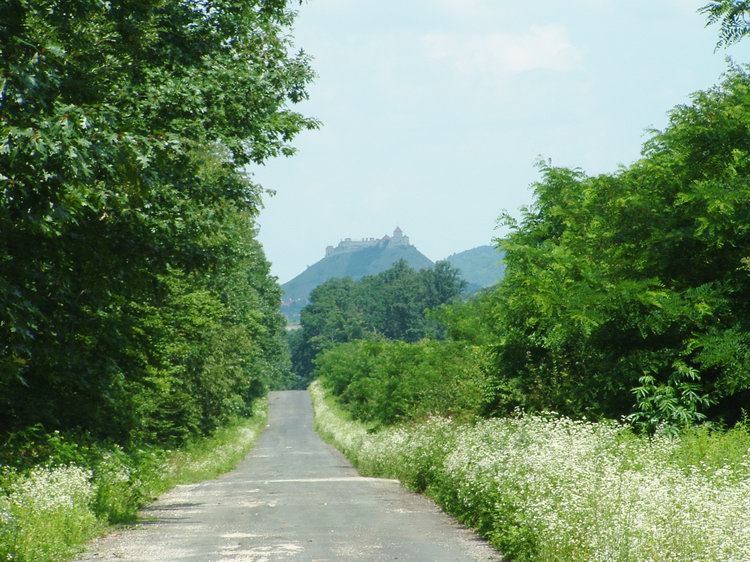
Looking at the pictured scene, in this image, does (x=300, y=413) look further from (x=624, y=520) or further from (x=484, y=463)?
(x=624, y=520)

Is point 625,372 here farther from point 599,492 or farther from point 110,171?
point 110,171

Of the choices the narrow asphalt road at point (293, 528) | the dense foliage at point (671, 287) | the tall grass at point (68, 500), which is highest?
the dense foliage at point (671, 287)

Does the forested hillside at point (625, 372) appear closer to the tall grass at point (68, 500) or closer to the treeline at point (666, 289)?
the treeline at point (666, 289)

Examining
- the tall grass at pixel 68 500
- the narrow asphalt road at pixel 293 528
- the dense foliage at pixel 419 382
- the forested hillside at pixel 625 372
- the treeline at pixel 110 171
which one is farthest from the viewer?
the dense foliage at pixel 419 382

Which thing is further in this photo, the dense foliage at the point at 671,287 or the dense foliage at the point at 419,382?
the dense foliage at the point at 419,382

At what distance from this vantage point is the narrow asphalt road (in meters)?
14.4

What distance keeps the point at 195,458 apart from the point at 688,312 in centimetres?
3035

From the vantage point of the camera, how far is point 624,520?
33.6 ft

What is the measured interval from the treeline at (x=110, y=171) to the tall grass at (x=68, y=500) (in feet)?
3.93

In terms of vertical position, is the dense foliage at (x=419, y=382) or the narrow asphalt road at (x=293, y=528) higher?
the dense foliage at (x=419, y=382)

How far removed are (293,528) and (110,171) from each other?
736 centimetres

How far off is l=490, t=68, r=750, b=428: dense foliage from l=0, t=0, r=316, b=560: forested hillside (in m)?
7.51

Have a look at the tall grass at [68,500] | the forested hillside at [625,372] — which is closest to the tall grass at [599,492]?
the forested hillside at [625,372]

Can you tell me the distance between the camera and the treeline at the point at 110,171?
39.8 ft
